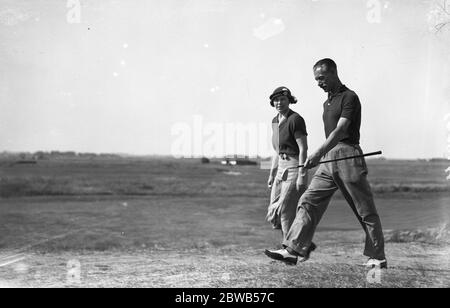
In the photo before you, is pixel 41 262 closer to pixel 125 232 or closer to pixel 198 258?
pixel 198 258

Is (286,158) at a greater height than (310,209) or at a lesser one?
greater

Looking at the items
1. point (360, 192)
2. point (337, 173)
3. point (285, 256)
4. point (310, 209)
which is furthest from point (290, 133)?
point (285, 256)

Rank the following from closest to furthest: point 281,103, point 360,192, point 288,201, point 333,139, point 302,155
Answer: point 333,139 < point 360,192 < point 302,155 < point 281,103 < point 288,201

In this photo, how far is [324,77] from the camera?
4.75m

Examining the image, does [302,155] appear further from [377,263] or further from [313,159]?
[377,263]

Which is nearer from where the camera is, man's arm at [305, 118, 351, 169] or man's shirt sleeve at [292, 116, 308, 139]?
man's arm at [305, 118, 351, 169]

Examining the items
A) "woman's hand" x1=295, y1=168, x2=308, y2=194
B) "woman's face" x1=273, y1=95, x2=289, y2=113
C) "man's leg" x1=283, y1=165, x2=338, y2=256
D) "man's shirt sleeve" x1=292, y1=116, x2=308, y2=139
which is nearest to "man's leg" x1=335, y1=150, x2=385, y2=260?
"man's leg" x1=283, y1=165, x2=338, y2=256

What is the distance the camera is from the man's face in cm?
473

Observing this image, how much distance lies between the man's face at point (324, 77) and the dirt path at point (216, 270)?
6.59ft

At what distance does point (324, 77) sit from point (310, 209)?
4.48 ft

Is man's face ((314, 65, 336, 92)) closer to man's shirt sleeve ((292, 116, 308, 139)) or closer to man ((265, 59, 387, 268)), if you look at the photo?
man ((265, 59, 387, 268))

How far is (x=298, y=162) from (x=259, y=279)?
132 centimetres

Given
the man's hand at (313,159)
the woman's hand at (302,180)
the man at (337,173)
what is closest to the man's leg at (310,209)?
the man at (337,173)

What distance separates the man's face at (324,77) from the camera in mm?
4734
